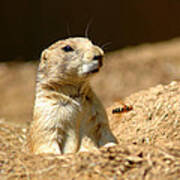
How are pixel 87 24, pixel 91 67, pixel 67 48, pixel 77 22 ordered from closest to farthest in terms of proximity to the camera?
pixel 91 67 < pixel 67 48 < pixel 87 24 < pixel 77 22

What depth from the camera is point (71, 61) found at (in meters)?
4.45

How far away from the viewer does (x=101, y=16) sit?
13.7 m

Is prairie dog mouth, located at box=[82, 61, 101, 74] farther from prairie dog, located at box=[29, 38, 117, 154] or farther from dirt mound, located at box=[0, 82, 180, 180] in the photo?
dirt mound, located at box=[0, 82, 180, 180]

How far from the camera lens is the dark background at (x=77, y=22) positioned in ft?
44.1

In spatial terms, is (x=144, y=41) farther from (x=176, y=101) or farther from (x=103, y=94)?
(x=176, y=101)

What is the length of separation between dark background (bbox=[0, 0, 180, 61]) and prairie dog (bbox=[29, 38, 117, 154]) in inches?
350

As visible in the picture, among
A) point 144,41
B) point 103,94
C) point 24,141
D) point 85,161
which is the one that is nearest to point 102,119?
point 85,161

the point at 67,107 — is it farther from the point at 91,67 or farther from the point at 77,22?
the point at 77,22

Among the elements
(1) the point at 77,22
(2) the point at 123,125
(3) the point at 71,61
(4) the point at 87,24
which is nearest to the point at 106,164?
(3) the point at 71,61

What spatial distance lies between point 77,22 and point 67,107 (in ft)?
30.4

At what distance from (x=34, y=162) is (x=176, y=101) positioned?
2580 mm

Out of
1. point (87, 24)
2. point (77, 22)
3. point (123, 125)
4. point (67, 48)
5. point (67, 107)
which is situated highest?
point (77, 22)

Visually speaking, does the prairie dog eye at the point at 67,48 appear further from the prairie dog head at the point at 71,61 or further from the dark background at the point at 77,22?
the dark background at the point at 77,22

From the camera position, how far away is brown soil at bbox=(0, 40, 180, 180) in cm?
351
